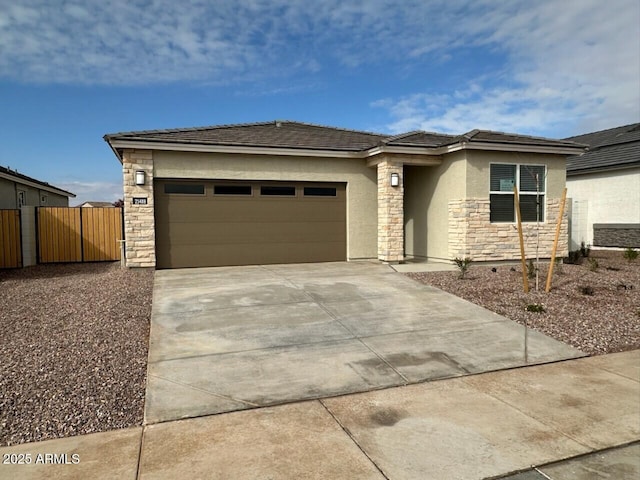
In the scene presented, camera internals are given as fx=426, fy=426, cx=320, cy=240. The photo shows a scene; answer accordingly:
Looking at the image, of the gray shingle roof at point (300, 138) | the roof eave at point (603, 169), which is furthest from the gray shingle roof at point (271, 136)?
the roof eave at point (603, 169)

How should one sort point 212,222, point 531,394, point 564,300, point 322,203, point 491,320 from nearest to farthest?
point 531,394 → point 491,320 → point 564,300 → point 212,222 → point 322,203

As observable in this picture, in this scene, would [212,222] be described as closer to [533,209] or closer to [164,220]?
[164,220]

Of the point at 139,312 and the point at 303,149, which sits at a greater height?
the point at 303,149

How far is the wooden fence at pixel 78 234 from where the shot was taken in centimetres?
1343

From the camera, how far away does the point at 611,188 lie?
671 inches

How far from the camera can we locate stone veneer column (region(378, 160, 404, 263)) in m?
11.9

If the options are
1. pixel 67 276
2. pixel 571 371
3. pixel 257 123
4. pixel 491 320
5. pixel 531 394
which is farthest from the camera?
pixel 257 123

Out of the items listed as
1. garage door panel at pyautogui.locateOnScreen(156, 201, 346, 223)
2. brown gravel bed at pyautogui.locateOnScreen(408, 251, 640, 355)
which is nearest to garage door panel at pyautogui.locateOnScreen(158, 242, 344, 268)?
garage door panel at pyautogui.locateOnScreen(156, 201, 346, 223)

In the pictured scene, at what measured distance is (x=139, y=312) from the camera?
6938 mm

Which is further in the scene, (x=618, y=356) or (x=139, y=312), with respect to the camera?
(x=139, y=312)

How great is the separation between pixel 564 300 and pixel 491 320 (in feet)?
7.06

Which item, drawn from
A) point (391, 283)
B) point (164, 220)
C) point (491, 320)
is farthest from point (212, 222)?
point (491, 320)

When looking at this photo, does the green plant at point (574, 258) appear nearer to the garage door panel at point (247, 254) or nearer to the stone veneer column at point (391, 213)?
the stone veneer column at point (391, 213)

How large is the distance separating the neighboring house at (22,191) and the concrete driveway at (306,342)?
36.4 feet
